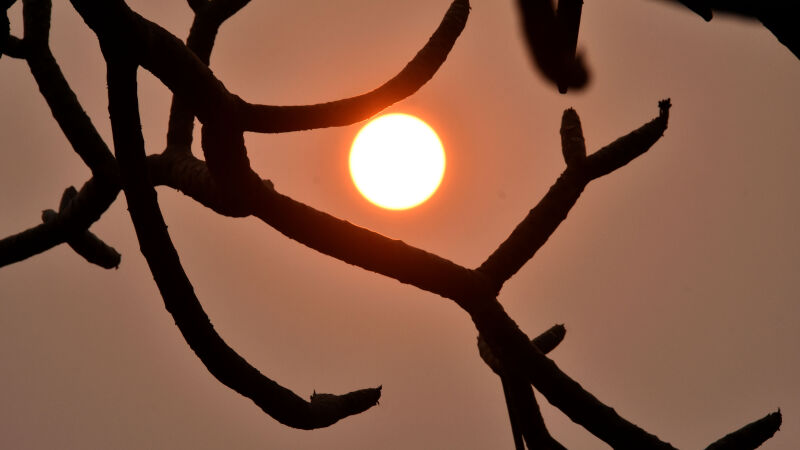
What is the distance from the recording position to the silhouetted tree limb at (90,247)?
4.53 meters

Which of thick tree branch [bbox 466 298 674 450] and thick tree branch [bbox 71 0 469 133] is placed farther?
thick tree branch [bbox 466 298 674 450]

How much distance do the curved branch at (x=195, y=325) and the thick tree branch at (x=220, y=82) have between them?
250mm

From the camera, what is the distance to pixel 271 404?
277 centimetres

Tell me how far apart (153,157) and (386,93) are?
4.76 ft

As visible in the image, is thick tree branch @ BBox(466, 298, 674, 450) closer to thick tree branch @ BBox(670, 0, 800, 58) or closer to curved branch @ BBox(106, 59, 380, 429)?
curved branch @ BBox(106, 59, 380, 429)

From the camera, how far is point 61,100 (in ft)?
11.9

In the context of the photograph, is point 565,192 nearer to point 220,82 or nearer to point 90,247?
point 220,82

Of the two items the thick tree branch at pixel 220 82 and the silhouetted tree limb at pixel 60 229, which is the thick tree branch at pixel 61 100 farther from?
the thick tree branch at pixel 220 82

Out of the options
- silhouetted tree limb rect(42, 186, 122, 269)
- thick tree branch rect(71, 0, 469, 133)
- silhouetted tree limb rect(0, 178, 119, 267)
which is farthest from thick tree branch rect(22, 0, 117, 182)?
thick tree branch rect(71, 0, 469, 133)

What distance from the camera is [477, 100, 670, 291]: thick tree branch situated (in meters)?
3.17

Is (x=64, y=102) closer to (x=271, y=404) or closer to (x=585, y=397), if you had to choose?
(x=271, y=404)

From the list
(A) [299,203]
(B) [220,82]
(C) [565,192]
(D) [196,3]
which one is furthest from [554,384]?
(D) [196,3]

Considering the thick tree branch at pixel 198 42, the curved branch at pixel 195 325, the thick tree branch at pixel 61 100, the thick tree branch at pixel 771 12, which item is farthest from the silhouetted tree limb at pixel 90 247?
the thick tree branch at pixel 771 12

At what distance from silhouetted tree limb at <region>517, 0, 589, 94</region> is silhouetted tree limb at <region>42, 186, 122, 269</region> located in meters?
3.14
